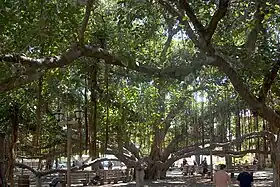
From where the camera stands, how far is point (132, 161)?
18438 millimetres

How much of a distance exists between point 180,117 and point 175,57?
33.7ft

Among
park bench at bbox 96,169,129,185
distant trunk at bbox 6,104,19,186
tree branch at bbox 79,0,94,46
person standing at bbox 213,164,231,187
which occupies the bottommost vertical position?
park bench at bbox 96,169,129,185

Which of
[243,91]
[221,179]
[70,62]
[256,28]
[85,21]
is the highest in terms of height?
[256,28]

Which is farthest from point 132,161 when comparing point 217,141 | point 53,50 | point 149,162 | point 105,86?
point 53,50

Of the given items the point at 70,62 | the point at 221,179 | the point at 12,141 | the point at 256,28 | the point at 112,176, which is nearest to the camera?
the point at 70,62

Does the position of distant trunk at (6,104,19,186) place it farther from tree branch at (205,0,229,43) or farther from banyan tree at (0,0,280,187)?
tree branch at (205,0,229,43)

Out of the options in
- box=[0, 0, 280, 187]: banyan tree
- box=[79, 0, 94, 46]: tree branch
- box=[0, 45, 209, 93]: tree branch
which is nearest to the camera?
box=[79, 0, 94, 46]: tree branch

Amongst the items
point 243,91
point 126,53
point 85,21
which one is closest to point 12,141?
point 126,53

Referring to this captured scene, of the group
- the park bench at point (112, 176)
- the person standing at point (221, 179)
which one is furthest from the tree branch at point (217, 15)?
the park bench at point (112, 176)

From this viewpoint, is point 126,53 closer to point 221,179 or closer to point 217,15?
point 217,15

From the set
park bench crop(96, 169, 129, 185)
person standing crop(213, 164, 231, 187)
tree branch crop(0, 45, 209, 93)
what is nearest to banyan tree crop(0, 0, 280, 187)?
tree branch crop(0, 45, 209, 93)

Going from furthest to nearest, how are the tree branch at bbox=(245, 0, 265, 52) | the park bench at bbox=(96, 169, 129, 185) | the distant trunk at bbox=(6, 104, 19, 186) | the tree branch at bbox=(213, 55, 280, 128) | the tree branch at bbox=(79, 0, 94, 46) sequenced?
the park bench at bbox=(96, 169, 129, 185), the distant trunk at bbox=(6, 104, 19, 186), the tree branch at bbox=(213, 55, 280, 128), the tree branch at bbox=(245, 0, 265, 52), the tree branch at bbox=(79, 0, 94, 46)

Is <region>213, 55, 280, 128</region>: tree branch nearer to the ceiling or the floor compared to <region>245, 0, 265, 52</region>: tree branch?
nearer to the floor

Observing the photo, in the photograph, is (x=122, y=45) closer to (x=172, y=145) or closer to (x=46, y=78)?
(x=46, y=78)
